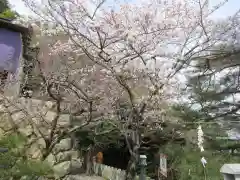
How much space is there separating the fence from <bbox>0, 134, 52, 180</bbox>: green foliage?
280 centimetres

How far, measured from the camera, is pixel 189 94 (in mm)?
10750

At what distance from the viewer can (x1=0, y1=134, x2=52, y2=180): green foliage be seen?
19.6ft

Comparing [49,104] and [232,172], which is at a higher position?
[49,104]

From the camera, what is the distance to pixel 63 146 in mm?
9047

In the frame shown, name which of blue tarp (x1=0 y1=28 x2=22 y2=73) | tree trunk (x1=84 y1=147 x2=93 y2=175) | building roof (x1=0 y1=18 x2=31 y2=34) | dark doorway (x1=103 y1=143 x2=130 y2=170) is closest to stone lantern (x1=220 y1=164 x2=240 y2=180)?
blue tarp (x1=0 y1=28 x2=22 y2=73)

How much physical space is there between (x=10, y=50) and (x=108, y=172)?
19.1ft

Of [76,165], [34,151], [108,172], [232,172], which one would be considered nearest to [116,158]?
[108,172]

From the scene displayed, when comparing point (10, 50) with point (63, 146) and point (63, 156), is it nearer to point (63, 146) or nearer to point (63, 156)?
point (63, 146)

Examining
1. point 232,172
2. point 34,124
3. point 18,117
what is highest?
point 18,117

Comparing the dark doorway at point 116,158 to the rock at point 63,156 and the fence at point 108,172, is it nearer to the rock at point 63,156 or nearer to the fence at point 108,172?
the fence at point 108,172

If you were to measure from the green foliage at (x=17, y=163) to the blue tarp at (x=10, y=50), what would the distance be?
8.67 feet

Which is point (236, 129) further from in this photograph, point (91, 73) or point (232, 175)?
point (232, 175)

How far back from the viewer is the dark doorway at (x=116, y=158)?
476 inches

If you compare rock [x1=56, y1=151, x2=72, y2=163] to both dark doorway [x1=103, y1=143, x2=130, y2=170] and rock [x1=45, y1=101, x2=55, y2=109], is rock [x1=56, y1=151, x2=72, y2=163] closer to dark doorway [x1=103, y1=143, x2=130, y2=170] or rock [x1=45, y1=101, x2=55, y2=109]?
rock [x1=45, y1=101, x2=55, y2=109]
